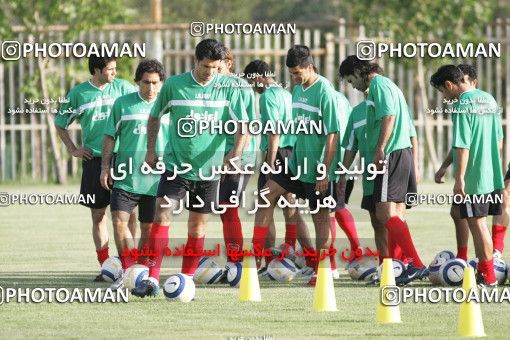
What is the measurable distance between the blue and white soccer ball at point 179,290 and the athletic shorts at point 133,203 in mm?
1453

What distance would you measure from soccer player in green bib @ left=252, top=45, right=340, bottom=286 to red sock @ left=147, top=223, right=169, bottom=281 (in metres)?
1.59

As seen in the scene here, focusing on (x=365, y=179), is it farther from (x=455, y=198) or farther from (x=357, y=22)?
(x=357, y=22)

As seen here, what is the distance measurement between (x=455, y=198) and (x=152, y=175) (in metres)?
2.77

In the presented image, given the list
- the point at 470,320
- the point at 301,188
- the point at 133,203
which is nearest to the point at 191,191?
the point at 133,203

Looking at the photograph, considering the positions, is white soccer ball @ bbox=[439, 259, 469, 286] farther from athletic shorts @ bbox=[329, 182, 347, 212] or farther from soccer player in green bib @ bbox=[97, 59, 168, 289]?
soccer player in green bib @ bbox=[97, 59, 168, 289]

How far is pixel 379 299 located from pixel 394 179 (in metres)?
2.39

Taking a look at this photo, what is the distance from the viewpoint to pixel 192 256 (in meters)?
11.3

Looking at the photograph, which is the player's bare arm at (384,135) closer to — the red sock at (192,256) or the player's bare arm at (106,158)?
the red sock at (192,256)

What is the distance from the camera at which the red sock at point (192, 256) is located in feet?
36.9

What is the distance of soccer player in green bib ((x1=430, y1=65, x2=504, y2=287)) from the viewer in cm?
1103

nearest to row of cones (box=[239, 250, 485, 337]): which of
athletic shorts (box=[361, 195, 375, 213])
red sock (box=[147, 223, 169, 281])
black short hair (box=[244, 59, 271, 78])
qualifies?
red sock (box=[147, 223, 169, 281])

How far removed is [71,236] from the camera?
1652 cm

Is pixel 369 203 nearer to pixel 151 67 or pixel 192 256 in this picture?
pixel 192 256

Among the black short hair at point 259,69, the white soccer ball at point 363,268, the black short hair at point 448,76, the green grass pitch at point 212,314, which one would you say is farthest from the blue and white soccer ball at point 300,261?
the black short hair at point 448,76
